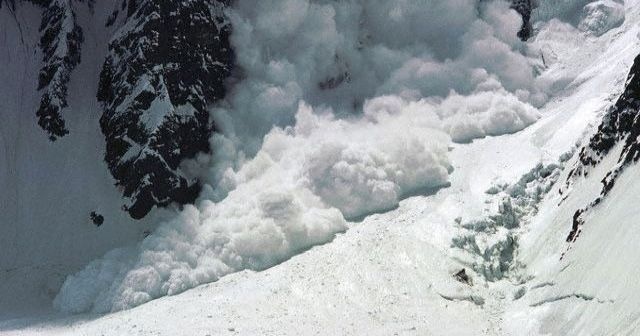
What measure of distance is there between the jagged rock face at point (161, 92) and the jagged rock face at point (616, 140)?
124 feet

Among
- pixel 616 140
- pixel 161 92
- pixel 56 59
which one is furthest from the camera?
pixel 56 59

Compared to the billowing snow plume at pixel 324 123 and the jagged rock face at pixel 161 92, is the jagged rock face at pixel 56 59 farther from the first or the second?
the billowing snow plume at pixel 324 123

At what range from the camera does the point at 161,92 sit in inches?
2960

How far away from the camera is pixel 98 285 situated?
210 ft

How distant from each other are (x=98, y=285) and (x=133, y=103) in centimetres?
2046

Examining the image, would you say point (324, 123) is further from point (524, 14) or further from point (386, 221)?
point (524, 14)

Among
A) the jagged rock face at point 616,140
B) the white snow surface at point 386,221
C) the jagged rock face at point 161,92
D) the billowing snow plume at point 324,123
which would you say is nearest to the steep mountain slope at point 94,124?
→ the jagged rock face at point 161,92

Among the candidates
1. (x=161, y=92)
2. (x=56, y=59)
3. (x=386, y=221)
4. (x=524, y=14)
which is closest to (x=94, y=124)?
(x=56, y=59)

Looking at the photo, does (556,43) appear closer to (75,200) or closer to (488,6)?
(488,6)

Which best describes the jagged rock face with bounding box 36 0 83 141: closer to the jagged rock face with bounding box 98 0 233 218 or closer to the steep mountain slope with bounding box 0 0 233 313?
the steep mountain slope with bounding box 0 0 233 313

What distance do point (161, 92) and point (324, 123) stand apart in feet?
55.7

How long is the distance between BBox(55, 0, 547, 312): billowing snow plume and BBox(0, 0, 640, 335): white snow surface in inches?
7.9

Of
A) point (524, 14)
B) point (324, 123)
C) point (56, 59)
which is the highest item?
point (56, 59)

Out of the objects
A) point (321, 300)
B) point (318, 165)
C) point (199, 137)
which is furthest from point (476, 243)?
point (199, 137)
